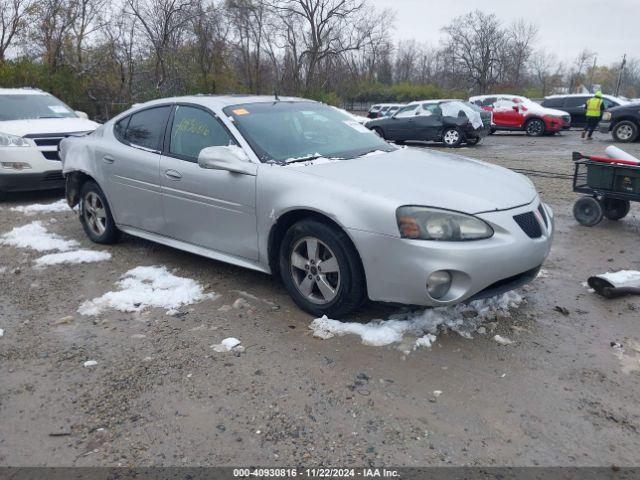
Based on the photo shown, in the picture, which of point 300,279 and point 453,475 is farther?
point 300,279

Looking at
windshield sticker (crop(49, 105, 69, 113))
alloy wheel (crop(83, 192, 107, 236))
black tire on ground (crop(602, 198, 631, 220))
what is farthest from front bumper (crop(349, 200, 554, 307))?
windshield sticker (crop(49, 105, 69, 113))

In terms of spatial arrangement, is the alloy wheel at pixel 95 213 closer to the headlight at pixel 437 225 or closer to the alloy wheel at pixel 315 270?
Answer: the alloy wheel at pixel 315 270

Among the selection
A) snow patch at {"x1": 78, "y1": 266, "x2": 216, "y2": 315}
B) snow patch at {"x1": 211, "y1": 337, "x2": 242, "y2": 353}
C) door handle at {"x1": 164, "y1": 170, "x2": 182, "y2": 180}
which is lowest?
snow patch at {"x1": 211, "y1": 337, "x2": 242, "y2": 353}

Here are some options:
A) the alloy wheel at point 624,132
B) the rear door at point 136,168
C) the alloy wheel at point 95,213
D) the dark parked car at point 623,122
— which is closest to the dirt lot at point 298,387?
the rear door at point 136,168

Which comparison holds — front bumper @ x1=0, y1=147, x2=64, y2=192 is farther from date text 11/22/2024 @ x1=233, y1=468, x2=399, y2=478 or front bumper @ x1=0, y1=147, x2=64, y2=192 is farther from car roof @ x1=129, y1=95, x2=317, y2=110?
date text 11/22/2024 @ x1=233, y1=468, x2=399, y2=478

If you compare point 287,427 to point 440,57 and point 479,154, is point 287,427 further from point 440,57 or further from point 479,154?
point 440,57

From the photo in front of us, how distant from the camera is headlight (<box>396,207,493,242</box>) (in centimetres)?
342

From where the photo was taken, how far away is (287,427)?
109 inches

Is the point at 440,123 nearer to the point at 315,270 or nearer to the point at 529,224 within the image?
the point at 529,224

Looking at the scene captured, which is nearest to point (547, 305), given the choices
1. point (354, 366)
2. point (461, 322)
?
point (461, 322)

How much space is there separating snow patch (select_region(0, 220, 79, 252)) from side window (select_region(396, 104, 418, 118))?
1314 centimetres

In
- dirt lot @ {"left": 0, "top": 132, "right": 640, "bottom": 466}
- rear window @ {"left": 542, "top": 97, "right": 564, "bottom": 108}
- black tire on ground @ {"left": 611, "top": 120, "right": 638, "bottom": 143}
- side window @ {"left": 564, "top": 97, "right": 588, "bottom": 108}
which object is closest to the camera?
dirt lot @ {"left": 0, "top": 132, "right": 640, "bottom": 466}

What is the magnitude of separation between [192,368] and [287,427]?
2.77 feet

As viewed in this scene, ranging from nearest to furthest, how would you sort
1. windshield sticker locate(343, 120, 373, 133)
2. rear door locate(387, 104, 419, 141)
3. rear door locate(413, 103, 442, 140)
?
windshield sticker locate(343, 120, 373, 133)
rear door locate(413, 103, 442, 140)
rear door locate(387, 104, 419, 141)
